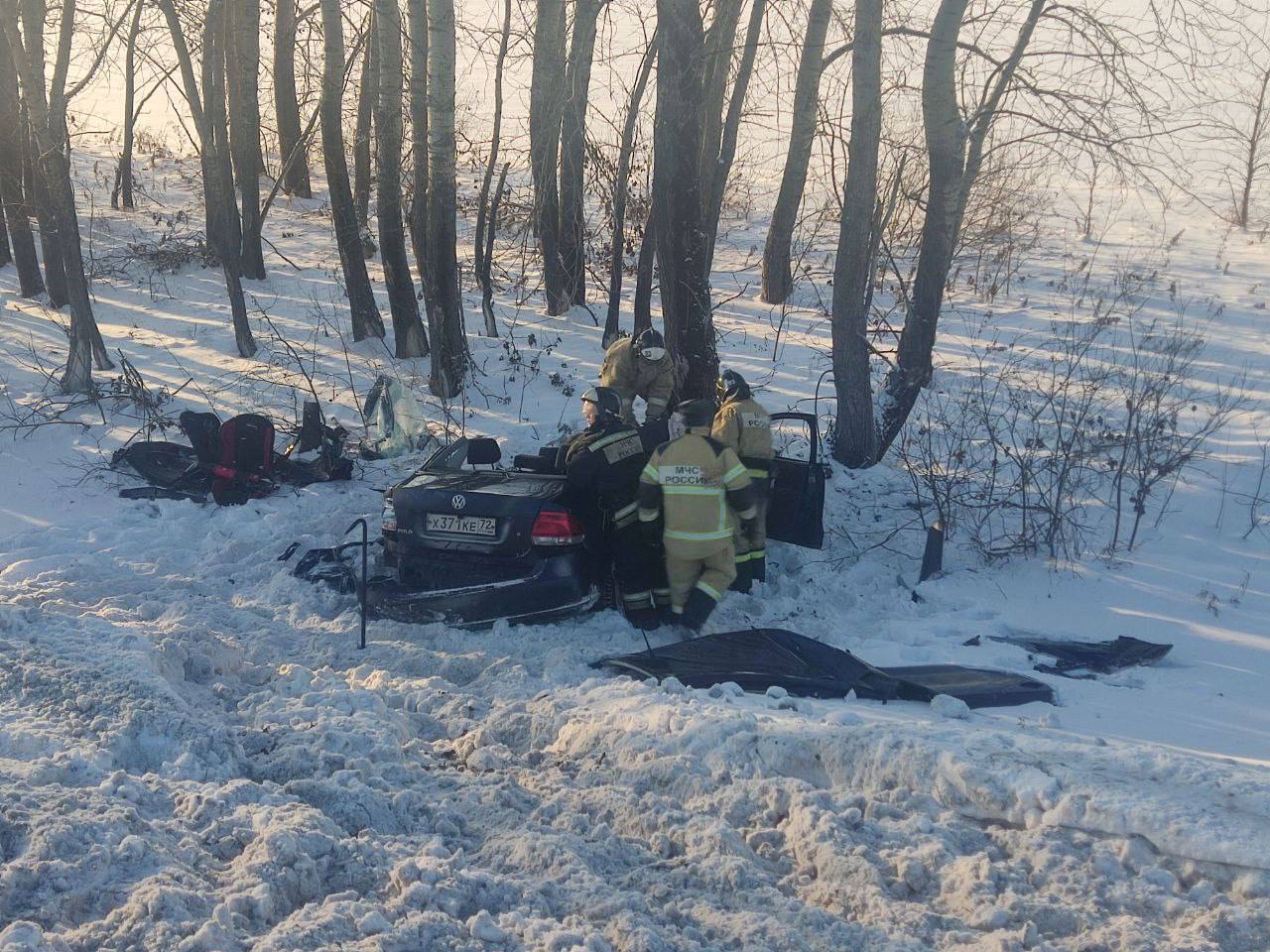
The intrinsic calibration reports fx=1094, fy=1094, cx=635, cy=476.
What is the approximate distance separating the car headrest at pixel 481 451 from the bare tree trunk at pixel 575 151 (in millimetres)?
5739

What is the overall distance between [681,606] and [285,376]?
Answer: 8.36 meters

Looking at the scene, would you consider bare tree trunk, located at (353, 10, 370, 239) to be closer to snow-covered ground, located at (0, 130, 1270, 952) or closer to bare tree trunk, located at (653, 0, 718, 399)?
bare tree trunk, located at (653, 0, 718, 399)

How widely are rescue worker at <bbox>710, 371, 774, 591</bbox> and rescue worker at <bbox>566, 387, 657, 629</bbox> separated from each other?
83cm

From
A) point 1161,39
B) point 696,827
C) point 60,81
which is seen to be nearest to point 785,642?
point 696,827

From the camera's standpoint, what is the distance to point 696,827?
444cm

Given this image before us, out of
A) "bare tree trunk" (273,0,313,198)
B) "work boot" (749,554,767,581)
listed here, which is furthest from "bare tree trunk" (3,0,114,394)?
"work boot" (749,554,767,581)

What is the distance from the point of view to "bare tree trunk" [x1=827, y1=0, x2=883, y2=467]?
999cm

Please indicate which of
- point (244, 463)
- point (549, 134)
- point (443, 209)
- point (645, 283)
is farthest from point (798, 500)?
point (443, 209)

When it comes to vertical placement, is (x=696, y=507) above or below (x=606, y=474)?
below

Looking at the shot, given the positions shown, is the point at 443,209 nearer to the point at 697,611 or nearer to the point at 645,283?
the point at 645,283

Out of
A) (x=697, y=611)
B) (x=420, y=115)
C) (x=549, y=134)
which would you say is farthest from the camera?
(x=420, y=115)

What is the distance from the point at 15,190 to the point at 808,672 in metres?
16.5

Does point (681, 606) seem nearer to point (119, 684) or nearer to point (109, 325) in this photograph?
point (119, 684)

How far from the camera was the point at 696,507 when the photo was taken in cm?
720
